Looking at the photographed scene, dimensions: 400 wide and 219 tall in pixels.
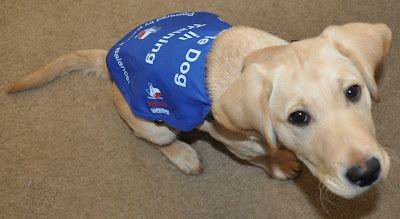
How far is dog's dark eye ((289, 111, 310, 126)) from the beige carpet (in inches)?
47.2

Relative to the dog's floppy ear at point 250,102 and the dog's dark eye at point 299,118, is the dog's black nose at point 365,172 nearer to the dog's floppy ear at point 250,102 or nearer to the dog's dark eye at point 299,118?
the dog's dark eye at point 299,118

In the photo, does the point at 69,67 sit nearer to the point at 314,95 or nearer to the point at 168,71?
the point at 168,71

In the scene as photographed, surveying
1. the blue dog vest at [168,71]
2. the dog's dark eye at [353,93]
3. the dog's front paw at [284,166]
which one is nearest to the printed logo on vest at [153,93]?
the blue dog vest at [168,71]

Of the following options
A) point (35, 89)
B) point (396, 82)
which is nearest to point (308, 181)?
point (396, 82)

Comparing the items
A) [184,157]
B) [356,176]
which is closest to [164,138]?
[184,157]

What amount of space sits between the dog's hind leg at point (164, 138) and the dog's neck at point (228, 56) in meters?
0.78

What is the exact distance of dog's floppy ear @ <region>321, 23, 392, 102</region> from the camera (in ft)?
6.62

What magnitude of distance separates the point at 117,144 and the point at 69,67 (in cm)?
80

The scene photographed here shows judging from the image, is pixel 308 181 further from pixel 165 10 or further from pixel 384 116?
pixel 165 10

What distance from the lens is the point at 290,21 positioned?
3.63 m

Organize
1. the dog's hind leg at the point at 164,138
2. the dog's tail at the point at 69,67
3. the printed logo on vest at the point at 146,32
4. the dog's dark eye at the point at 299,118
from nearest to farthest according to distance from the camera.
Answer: the dog's dark eye at the point at 299,118
the printed logo on vest at the point at 146,32
the dog's hind leg at the point at 164,138
the dog's tail at the point at 69,67

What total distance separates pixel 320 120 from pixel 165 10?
2.44 meters

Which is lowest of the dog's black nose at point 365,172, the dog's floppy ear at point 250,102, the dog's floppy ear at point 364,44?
the dog's black nose at point 365,172

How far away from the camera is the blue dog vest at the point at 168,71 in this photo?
241 centimetres
